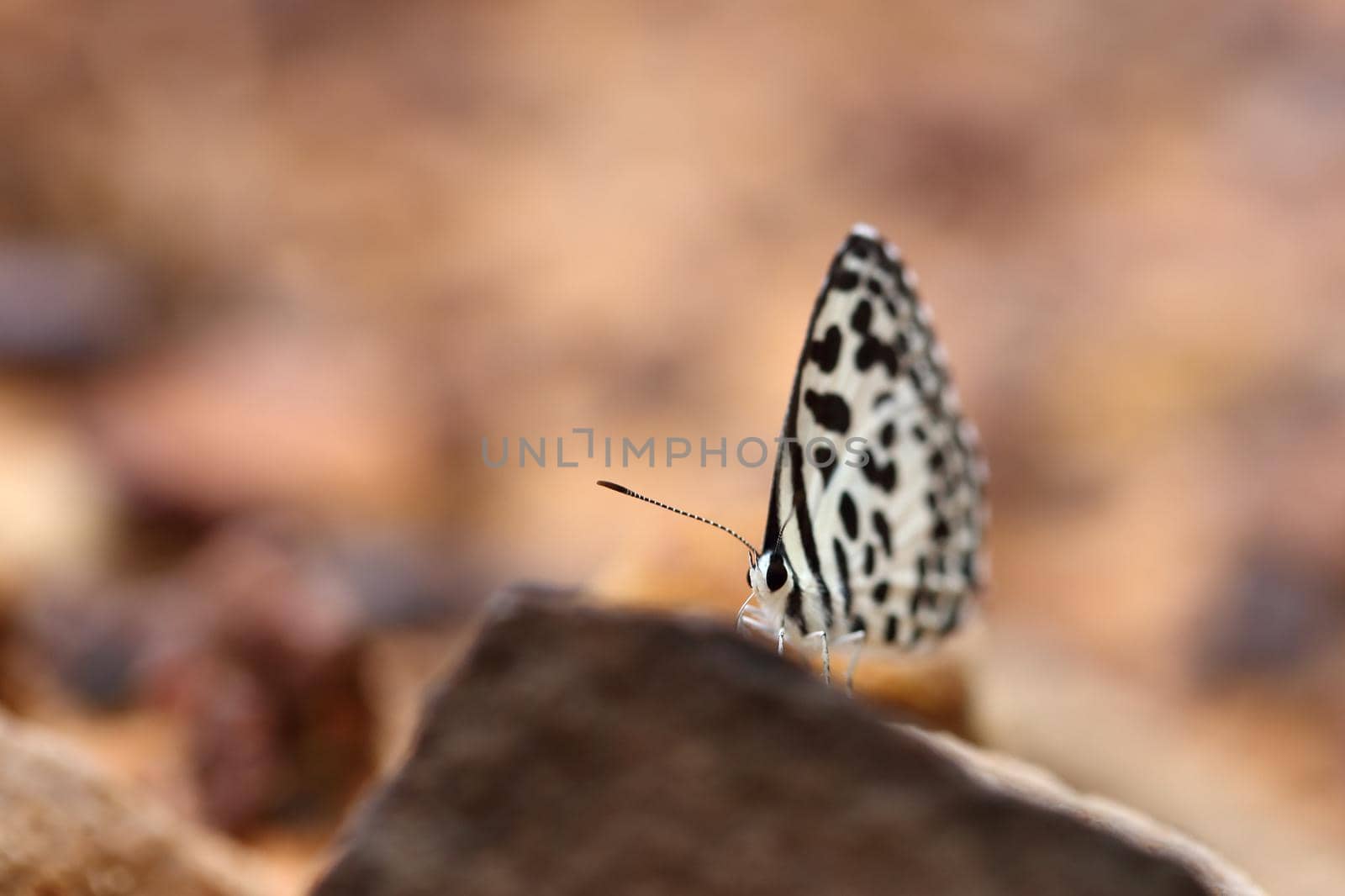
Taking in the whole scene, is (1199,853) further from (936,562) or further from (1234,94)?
(1234,94)

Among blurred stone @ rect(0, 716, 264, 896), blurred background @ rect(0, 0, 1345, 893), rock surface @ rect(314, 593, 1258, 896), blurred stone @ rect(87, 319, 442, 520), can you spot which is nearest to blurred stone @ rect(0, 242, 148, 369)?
blurred background @ rect(0, 0, 1345, 893)

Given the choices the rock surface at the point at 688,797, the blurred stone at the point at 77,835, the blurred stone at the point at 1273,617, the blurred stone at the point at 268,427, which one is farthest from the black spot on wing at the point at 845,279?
the blurred stone at the point at 268,427

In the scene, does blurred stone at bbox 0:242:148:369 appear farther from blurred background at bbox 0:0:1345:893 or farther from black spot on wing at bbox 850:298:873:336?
black spot on wing at bbox 850:298:873:336

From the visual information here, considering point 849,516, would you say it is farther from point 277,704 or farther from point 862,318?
point 277,704

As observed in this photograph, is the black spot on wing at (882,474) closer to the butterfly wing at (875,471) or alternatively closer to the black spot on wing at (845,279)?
the butterfly wing at (875,471)

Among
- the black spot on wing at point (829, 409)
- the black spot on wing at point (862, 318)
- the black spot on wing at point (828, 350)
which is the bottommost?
the black spot on wing at point (829, 409)
